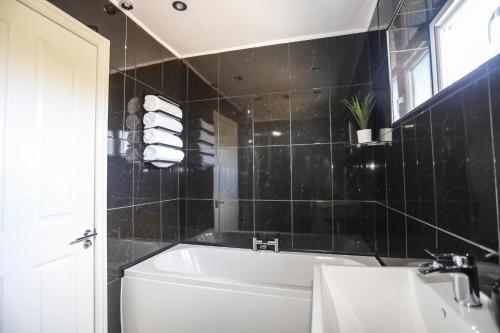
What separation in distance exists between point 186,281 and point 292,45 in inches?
91.2

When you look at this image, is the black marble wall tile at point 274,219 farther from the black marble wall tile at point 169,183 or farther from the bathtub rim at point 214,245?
the black marble wall tile at point 169,183

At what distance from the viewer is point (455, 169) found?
845 mm

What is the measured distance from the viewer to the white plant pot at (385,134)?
156cm

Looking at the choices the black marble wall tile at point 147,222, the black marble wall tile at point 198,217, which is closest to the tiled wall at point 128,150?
the black marble wall tile at point 147,222

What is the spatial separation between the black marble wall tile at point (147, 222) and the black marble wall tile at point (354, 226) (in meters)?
1.68

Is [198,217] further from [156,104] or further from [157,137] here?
[156,104]

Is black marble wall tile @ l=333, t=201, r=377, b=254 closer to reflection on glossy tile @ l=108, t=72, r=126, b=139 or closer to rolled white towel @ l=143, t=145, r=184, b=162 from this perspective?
rolled white towel @ l=143, t=145, r=184, b=162

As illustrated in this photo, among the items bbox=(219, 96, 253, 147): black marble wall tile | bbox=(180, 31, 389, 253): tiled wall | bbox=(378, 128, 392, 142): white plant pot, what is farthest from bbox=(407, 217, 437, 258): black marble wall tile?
bbox=(219, 96, 253, 147): black marble wall tile

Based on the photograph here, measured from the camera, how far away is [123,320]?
68.1 inches

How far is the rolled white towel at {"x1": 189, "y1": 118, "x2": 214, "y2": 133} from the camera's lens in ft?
8.18

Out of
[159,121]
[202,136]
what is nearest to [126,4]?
[159,121]

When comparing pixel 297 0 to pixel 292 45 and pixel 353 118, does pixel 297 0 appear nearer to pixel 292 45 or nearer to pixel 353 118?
pixel 292 45

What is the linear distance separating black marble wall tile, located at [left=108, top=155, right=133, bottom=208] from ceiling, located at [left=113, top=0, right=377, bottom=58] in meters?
1.23

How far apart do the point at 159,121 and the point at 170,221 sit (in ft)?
3.38
